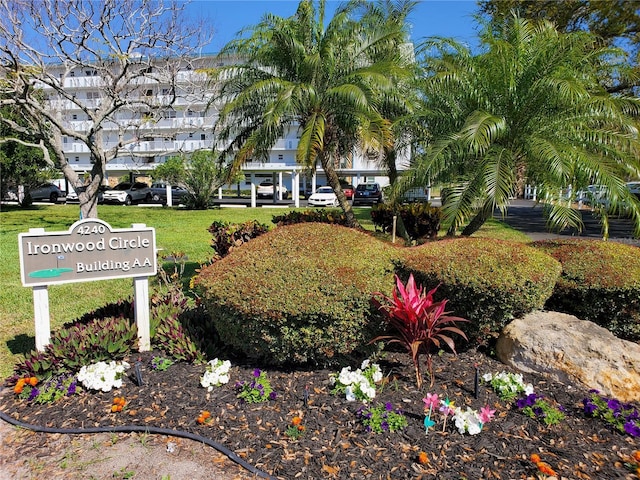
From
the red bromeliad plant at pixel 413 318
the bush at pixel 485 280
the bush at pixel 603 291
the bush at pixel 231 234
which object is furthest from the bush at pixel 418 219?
the red bromeliad plant at pixel 413 318

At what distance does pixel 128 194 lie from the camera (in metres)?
32.1

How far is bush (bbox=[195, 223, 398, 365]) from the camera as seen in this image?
11.9 feet

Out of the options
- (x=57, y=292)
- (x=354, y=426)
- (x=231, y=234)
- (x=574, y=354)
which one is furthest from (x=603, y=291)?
(x=57, y=292)

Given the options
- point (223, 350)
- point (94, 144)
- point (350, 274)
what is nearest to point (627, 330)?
point (350, 274)

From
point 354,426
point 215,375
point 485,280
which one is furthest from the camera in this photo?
point 485,280

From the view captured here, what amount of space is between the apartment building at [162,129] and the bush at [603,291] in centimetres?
1260

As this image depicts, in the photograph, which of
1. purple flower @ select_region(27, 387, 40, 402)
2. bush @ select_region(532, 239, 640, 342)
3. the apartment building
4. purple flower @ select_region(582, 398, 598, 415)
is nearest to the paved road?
the apartment building

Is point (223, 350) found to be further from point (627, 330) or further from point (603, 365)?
point (627, 330)

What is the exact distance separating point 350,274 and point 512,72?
4421 mm

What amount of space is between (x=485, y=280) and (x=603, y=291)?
4.93 feet

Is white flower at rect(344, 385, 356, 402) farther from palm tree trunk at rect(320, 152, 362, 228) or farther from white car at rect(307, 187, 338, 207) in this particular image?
white car at rect(307, 187, 338, 207)

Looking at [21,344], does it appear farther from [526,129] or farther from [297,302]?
[526,129]

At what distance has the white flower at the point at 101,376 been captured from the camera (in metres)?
3.70

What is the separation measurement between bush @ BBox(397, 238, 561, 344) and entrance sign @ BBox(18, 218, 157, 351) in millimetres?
2555
